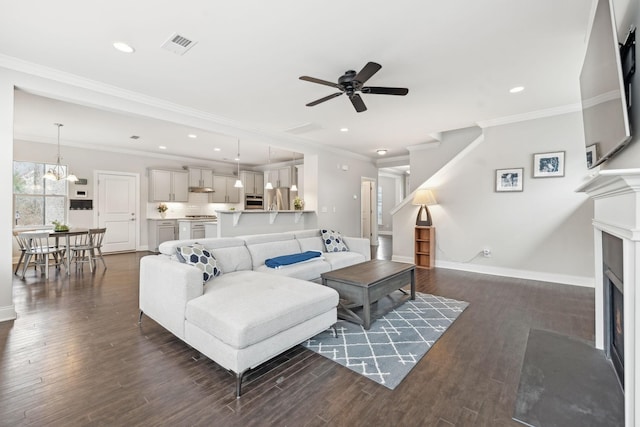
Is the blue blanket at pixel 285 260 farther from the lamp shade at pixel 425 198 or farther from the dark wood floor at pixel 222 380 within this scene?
the lamp shade at pixel 425 198

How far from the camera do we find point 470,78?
330 centimetres

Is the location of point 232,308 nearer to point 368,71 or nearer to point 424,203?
point 368,71

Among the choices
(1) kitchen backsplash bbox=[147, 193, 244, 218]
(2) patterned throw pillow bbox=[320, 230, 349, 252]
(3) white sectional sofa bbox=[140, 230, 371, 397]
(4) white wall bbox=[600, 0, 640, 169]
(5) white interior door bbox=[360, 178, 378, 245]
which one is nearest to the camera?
(4) white wall bbox=[600, 0, 640, 169]

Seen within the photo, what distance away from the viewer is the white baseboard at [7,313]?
294 centimetres

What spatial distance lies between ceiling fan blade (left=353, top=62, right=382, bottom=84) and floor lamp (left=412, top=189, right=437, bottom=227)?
3352mm

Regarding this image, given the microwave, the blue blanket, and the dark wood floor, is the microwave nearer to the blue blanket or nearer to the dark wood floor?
the blue blanket

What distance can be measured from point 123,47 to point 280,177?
236 inches

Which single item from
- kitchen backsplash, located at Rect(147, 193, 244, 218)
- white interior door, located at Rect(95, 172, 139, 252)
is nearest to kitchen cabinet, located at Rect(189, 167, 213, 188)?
kitchen backsplash, located at Rect(147, 193, 244, 218)

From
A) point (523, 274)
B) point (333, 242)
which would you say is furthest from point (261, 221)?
point (523, 274)

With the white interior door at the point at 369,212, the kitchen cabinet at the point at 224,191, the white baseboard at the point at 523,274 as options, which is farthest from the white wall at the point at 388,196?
the white baseboard at the point at 523,274

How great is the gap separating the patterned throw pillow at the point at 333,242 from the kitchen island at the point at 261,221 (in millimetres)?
1370

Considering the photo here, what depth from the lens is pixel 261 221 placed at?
5.57 m

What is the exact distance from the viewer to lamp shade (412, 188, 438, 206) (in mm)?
5512

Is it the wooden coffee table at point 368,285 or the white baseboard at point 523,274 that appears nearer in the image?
the wooden coffee table at point 368,285
